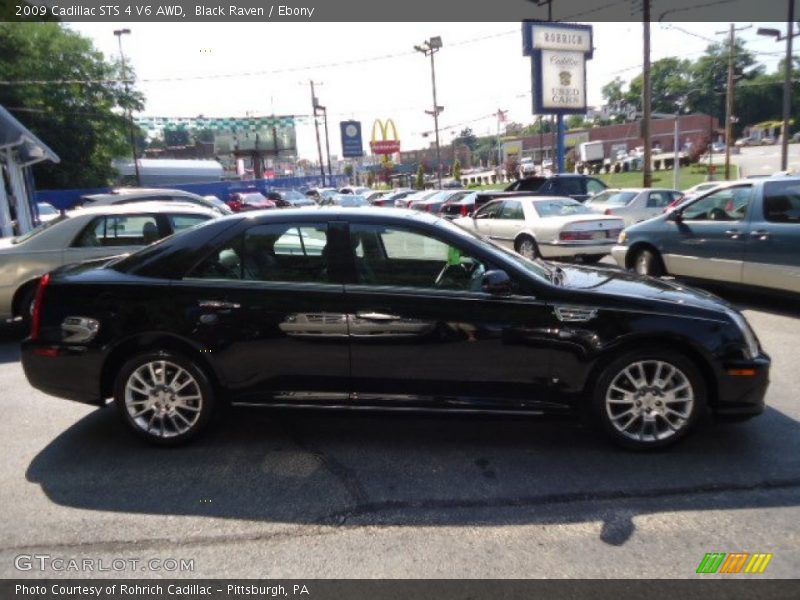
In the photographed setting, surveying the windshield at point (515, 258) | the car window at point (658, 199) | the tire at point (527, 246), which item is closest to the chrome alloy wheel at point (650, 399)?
the windshield at point (515, 258)

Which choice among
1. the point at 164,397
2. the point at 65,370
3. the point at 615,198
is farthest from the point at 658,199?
the point at 65,370

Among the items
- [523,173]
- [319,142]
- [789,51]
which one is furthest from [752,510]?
[319,142]

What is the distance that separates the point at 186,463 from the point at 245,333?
2.96 feet

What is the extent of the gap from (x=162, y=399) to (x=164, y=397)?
0.02 metres

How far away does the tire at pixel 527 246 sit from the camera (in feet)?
39.2

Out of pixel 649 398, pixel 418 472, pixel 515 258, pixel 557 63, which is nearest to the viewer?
pixel 418 472

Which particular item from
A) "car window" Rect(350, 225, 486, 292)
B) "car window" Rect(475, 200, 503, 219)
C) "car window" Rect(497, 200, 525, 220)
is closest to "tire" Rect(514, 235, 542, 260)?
"car window" Rect(497, 200, 525, 220)

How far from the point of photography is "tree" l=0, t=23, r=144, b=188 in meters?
35.2

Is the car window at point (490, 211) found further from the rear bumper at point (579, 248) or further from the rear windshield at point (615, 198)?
the rear windshield at point (615, 198)

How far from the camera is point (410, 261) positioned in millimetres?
4074

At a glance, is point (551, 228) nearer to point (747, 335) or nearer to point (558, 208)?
point (558, 208)

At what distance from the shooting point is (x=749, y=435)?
4023mm

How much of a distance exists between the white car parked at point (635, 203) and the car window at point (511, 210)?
3.42 m
